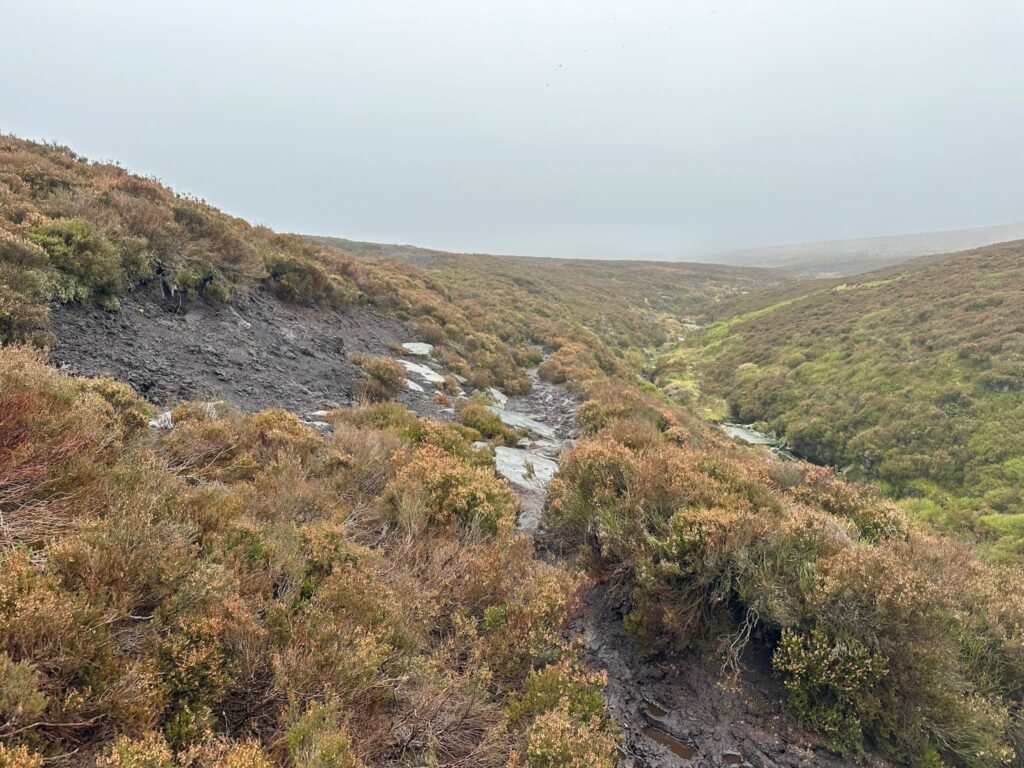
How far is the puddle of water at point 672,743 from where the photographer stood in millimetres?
3473

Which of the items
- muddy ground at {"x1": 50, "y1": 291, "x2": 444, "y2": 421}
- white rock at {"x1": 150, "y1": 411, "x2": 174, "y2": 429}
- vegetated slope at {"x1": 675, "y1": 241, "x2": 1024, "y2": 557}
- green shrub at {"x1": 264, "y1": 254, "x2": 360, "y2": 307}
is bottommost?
vegetated slope at {"x1": 675, "y1": 241, "x2": 1024, "y2": 557}

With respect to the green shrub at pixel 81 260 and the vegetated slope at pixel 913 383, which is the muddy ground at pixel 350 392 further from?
the vegetated slope at pixel 913 383

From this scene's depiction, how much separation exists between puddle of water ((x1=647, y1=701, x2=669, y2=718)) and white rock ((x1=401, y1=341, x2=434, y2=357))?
1120 cm

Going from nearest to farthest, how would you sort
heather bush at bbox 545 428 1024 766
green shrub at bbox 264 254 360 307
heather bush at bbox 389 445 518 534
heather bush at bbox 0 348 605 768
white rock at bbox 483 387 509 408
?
heather bush at bbox 0 348 605 768 → heather bush at bbox 545 428 1024 766 → heather bush at bbox 389 445 518 534 → green shrub at bbox 264 254 360 307 → white rock at bbox 483 387 509 408

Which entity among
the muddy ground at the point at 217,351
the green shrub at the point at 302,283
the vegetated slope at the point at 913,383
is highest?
the green shrub at the point at 302,283

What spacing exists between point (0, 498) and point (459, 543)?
11.4ft

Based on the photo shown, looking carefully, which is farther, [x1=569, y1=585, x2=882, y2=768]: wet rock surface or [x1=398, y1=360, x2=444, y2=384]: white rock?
[x1=398, y1=360, x2=444, y2=384]: white rock

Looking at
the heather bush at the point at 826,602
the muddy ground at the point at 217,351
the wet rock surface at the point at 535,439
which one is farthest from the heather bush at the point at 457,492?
the muddy ground at the point at 217,351

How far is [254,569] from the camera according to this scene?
3.46 m

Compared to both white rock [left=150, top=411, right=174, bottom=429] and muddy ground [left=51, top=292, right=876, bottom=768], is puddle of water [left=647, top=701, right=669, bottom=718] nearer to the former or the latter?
muddy ground [left=51, top=292, right=876, bottom=768]

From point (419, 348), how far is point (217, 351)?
6236mm

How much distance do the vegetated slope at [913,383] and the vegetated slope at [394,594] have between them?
820 cm

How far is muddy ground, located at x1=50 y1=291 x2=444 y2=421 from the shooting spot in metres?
6.93

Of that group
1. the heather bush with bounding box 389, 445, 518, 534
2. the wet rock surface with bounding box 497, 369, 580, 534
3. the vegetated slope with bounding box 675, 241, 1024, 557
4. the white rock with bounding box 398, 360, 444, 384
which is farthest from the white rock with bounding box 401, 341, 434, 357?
the vegetated slope with bounding box 675, 241, 1024, 557
